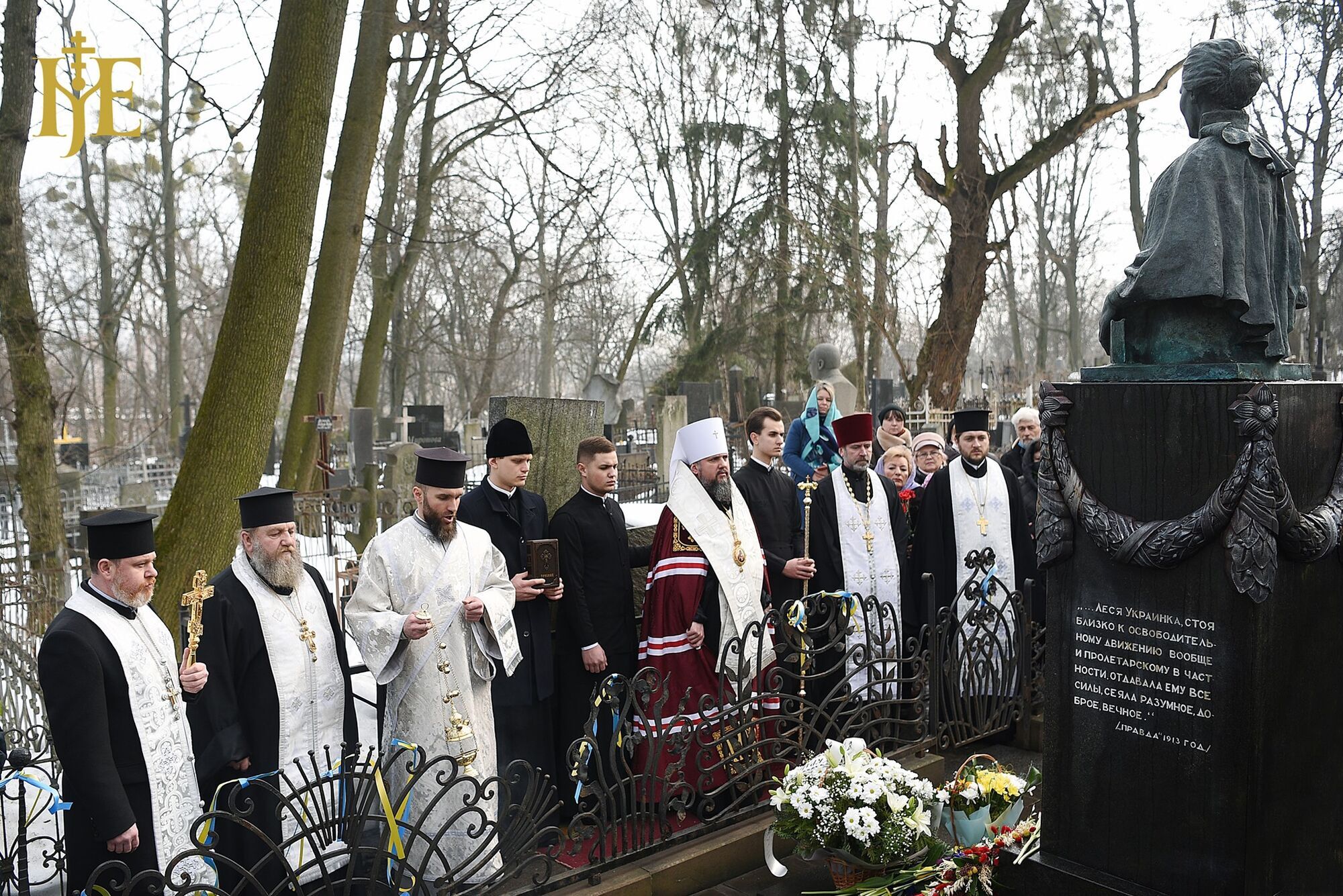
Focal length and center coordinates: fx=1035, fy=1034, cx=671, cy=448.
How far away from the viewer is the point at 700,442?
20.3ft

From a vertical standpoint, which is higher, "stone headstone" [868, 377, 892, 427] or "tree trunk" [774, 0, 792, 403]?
"tree trunk" [774, 0, 792, 403]

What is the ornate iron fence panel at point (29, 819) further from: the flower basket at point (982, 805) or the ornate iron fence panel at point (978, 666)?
the ornate iron fence panel at point (978, 666)

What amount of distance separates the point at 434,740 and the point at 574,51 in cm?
1276

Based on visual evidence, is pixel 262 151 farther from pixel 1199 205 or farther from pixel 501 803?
pixel 1199 205

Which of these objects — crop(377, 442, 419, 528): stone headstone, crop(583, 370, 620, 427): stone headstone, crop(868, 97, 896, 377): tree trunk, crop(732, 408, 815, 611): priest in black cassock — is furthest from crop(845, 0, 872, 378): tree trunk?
crop(732, 408, 815, 611): priest in black cassock

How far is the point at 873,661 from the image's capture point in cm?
546

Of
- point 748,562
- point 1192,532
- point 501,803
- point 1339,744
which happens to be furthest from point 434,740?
point 1339,744

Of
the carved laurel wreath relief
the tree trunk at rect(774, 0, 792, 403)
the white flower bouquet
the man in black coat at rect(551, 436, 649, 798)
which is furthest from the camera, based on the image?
the tree trunk at rect(774, 0, 792, 403)

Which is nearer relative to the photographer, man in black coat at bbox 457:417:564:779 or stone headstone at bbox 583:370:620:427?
man in black coat at bbox 457:417:564:779

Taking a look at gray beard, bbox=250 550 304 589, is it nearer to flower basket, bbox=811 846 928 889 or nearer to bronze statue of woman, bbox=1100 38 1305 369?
flower basket, bbox=811 846 928 889

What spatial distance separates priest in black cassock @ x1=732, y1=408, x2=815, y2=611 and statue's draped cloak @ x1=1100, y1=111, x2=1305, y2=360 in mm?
2609

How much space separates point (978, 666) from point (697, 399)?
1441cm

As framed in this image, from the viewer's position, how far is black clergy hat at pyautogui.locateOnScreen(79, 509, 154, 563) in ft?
13.2

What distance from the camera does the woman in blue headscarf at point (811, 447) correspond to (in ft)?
23.6
